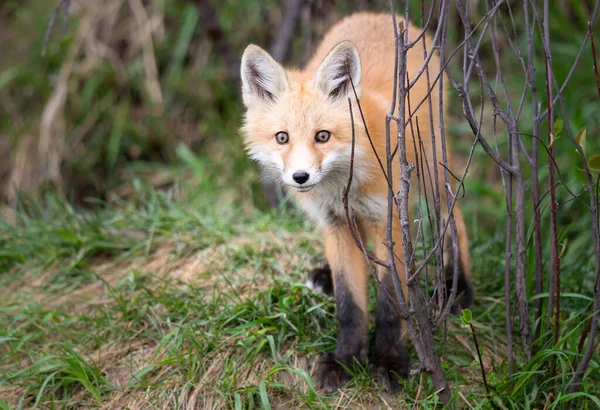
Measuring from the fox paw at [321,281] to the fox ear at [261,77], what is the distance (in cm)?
94

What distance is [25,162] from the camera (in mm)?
5574

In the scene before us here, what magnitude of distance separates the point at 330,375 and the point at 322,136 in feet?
3.20

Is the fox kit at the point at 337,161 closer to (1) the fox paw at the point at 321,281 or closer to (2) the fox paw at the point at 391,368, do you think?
(2) the fox paw at the point at 391,368

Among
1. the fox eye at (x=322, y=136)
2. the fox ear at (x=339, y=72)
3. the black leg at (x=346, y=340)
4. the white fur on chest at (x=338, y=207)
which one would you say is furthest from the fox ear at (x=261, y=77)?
the black leg at (x=346, y=340)

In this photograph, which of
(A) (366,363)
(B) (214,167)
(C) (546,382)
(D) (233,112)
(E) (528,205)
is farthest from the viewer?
(D) (233,112)

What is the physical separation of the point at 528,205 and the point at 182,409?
9.55 ft

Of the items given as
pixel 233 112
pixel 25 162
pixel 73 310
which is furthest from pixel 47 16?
pixel 73 310

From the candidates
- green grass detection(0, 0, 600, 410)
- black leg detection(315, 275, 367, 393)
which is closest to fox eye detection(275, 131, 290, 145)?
black leg detection(315, 275, 367, 393)

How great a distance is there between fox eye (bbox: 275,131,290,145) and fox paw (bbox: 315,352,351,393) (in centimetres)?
92

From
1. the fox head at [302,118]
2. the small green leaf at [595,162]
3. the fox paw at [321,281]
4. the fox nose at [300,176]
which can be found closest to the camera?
the small green leaf at [595,162]

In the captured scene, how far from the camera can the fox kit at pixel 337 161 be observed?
2.47 metres

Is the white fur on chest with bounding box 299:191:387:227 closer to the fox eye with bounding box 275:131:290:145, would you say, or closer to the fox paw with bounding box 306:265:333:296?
the fox eye with bounding box 275:131:290:145

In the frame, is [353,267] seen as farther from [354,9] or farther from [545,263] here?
[354,9]

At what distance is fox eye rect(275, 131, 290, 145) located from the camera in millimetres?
2527
